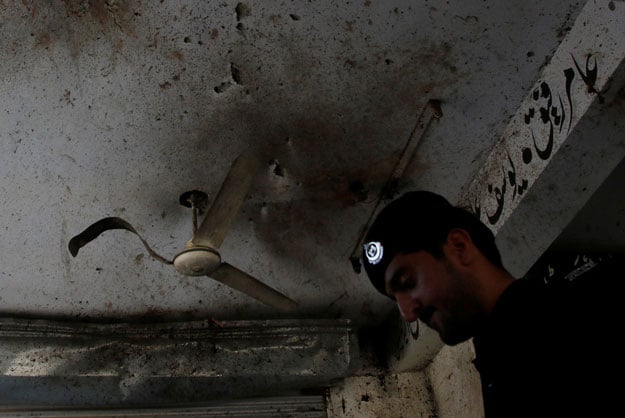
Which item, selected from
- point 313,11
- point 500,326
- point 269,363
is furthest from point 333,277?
point 500,326

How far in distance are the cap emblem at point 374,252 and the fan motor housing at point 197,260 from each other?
85 centimetres

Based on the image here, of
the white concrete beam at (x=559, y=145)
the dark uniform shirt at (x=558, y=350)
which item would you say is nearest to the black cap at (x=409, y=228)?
the dark uniform shirt at (x=558, y=350)

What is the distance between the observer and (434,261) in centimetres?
172

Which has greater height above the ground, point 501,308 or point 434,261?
point 434,261

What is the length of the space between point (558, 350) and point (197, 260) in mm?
1482

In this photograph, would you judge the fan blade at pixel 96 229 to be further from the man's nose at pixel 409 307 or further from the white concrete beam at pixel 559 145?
the white concrete beam at pixel 559 145

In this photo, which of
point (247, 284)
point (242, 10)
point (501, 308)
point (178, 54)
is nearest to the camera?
point (501, 308)

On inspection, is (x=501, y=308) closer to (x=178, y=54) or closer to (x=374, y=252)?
(x=374, y=252)

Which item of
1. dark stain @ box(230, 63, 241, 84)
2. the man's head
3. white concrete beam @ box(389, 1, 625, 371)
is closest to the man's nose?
the man's head

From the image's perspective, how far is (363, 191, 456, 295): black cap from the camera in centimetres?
175

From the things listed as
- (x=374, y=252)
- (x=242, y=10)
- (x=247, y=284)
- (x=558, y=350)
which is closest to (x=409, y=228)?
(x=374, y=252)

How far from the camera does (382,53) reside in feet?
7.73

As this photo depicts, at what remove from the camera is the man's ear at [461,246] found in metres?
1.72

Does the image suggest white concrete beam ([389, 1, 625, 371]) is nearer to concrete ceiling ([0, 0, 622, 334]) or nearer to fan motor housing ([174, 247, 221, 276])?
concrete ceiling ([0, 0, 622, 334])
